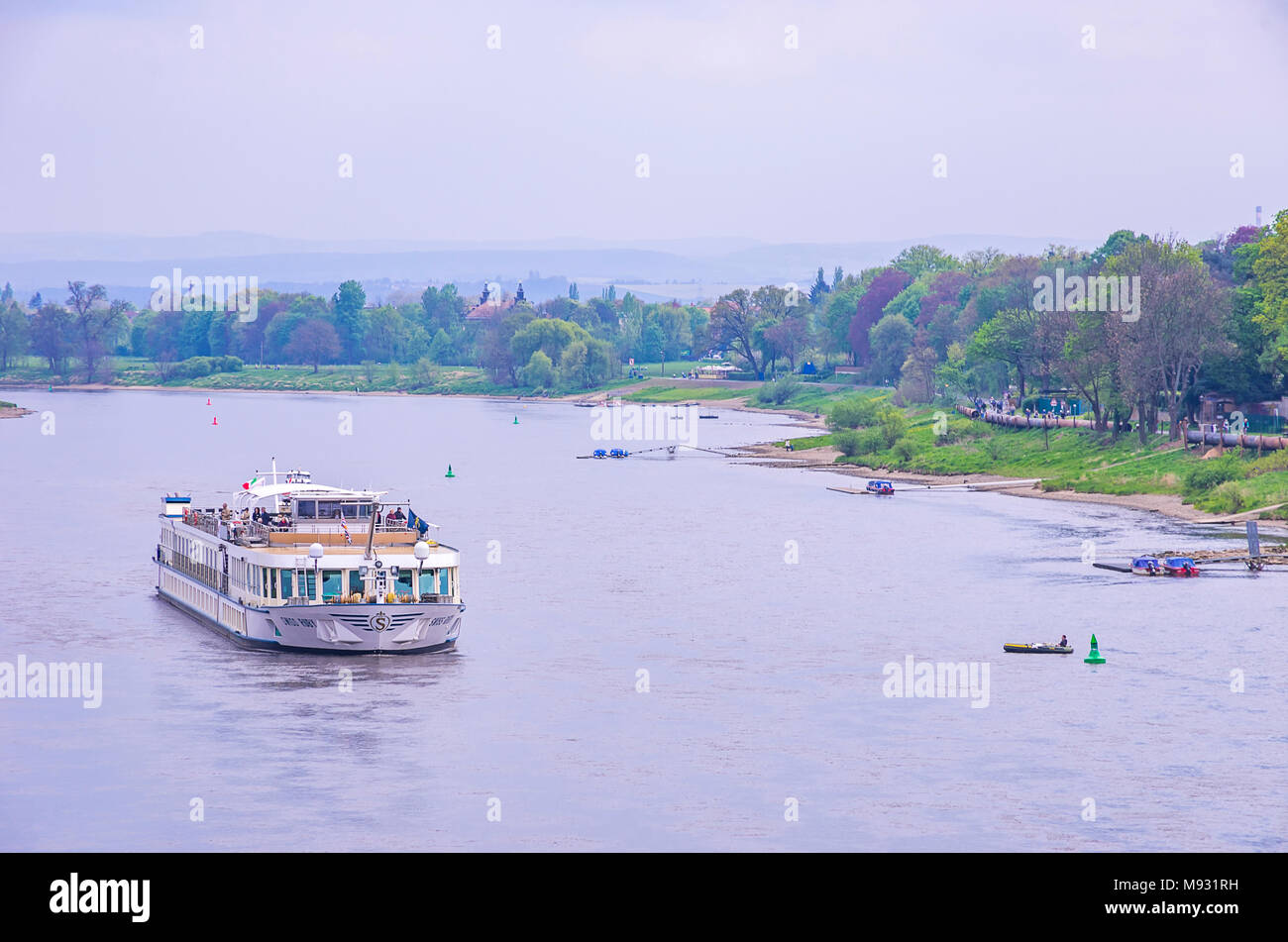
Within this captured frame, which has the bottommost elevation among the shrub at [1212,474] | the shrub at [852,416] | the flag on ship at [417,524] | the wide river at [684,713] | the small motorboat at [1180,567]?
the wide river at [684,713]

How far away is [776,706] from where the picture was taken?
197 ft

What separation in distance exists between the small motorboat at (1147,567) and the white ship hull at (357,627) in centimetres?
3935

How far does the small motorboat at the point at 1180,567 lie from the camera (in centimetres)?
9119

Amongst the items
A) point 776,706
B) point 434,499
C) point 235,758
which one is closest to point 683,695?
point 776,706

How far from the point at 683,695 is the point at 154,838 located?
22.1 meters

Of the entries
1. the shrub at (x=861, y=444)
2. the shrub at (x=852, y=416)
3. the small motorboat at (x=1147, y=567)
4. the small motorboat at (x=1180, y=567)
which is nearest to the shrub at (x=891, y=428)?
the shrub at (x=861, y=444)

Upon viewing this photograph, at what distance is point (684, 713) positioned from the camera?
2325 inches

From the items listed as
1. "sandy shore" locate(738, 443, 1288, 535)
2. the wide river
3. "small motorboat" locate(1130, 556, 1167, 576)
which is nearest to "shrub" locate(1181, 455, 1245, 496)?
"sandy shore" locate(738, 443, 1288, 535)

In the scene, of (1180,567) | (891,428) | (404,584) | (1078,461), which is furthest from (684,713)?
(891,428)

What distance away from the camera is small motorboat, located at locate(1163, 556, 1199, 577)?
91188 mm

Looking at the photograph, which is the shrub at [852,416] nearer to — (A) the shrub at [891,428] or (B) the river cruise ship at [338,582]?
(A) the shrub at [891,428]

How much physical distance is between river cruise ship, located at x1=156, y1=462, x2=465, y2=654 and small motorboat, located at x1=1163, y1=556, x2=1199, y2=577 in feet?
132

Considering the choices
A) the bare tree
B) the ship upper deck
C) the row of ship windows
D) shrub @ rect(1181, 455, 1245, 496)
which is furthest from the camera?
the bare tree

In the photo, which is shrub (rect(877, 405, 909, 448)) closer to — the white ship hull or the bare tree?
the bare tree
